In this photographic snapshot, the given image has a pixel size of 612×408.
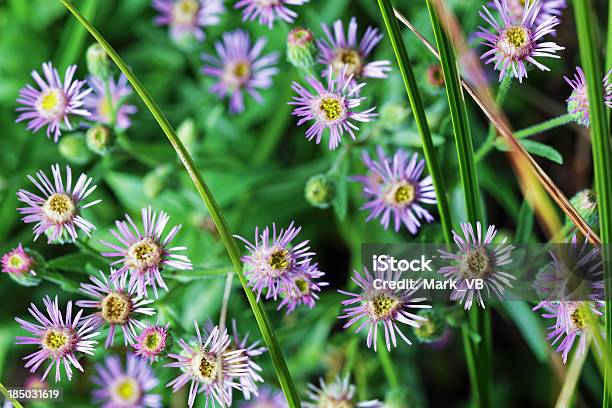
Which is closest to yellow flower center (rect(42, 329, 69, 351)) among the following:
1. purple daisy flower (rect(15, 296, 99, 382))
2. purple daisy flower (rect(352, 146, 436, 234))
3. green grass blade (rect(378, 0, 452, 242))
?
purple daisy flower (rect(15, 296, 99, 382))

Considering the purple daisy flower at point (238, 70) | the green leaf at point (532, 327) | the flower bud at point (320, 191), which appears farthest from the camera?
the purple daisy flower at point (238, 70)

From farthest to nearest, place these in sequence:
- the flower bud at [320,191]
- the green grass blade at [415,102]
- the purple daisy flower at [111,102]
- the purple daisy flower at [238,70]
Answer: the purple daisy flower at [238,70] → the purple daisy flower at [111,102] → the flower bud at [320,191] → the green grass blade at [415,102]

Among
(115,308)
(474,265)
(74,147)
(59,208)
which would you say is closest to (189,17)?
(74,147)

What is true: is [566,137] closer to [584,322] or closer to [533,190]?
[533,190]

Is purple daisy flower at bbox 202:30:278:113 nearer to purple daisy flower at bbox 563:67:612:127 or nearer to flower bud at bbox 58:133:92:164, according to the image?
flower bud at bbox 58:133:92:164

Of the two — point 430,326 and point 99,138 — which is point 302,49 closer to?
point 99,138

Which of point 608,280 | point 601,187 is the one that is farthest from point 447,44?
point 608,280

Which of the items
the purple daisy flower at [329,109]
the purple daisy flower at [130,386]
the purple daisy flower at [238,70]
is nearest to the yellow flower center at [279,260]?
the purple daisy flower at [329,109]

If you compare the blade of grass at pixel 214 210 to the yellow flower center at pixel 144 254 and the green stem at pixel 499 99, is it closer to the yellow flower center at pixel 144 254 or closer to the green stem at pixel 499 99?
the yellow flower center at pixel 144 254
